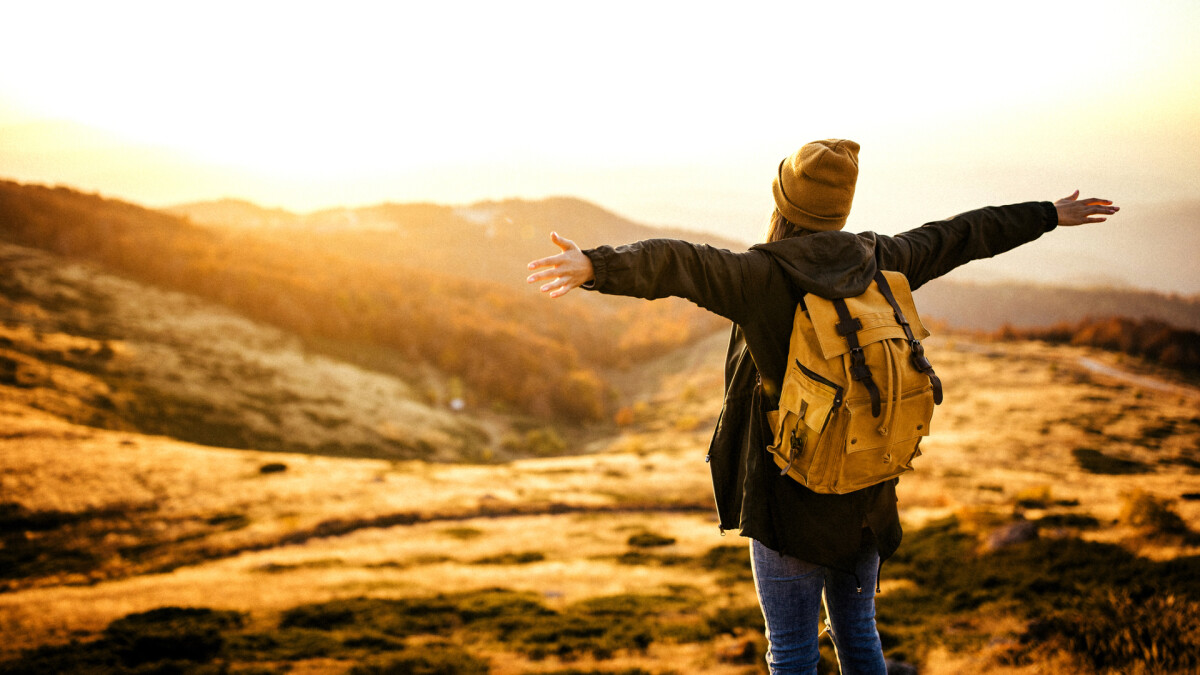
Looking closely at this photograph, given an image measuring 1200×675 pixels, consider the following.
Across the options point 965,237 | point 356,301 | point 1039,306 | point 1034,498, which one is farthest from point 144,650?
point 1039,306

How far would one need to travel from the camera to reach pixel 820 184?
3.05 metres

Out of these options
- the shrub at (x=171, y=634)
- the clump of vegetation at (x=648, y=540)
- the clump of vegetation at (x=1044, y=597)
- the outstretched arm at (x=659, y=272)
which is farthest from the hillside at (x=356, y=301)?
the outstretched arm at (x=659, y=272)

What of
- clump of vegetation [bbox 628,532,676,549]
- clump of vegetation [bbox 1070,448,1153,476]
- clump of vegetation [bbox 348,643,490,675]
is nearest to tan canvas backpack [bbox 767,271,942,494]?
clump of vegetation [bbox 348,643,490,675]

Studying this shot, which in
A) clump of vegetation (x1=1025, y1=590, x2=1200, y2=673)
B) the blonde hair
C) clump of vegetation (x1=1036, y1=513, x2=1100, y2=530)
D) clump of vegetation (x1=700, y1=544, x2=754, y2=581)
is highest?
the blonde hair

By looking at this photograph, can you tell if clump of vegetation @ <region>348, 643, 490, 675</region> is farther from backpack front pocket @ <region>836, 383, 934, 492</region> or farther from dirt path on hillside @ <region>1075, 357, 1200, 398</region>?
dirt path on hillside @ <region>1075, 357, 1200, 398</region>

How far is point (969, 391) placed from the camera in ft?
140

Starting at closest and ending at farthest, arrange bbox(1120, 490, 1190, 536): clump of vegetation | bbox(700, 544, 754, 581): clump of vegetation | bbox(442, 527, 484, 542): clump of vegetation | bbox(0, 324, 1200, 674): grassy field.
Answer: bbox(0, 324, 1200, 674): grassy field < bbox(1120, 490, 1190, 536): clump of vegetation < bbox(700, 544, 754, 581): clump of vegetation < bbox(442, 527, 484, 542): clump of vegetation

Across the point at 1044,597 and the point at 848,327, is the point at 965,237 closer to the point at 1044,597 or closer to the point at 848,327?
the point at 848,327

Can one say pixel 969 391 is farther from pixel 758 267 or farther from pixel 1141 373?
pixel 758 267

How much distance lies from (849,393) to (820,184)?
114 cm

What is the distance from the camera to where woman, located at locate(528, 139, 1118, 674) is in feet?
9.35

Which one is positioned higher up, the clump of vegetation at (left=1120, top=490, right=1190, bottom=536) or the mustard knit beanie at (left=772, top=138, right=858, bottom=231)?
the mustard knit beanie at (left=772, top=138, right=858, bottom=231)

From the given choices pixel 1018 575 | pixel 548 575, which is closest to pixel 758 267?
pixel 1018 575

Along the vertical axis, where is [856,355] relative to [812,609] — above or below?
above
